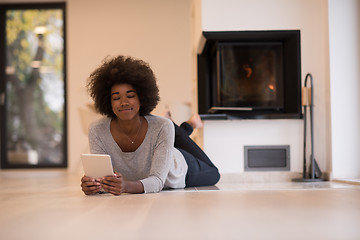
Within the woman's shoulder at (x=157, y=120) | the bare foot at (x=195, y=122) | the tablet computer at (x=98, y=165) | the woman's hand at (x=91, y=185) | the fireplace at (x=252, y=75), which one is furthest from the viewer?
the fireplace at (x=252, y=75)

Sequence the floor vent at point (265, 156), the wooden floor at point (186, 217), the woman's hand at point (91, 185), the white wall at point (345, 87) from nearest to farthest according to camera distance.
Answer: the wooden floor at point (186, 217), the woman's hand at point (91, 185), the white wall at point (345, 87), the floor vent at point (265, 156)

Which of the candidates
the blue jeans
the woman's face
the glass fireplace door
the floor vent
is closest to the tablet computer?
the woman's face

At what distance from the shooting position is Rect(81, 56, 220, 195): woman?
97.9 inches

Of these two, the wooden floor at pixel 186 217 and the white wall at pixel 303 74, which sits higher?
the white wall at pixel 303 74

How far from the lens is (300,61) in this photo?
398 centimetres

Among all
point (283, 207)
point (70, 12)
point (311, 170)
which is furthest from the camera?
point (70, 12)

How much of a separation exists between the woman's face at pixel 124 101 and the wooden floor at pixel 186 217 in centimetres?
44

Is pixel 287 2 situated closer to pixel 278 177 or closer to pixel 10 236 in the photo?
pixel 278 177

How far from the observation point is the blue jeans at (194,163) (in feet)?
9.89

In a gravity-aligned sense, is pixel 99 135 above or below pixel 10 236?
above

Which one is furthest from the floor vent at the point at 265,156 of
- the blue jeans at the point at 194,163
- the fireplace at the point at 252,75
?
the blue jeans at the point at 194,163

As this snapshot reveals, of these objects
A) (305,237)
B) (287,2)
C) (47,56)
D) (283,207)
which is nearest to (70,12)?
(47,56)

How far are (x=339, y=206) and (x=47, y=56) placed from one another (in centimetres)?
591

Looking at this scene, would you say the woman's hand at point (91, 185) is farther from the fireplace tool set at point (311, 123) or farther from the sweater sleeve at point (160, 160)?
the fireplace tool set at point (311, 123)
